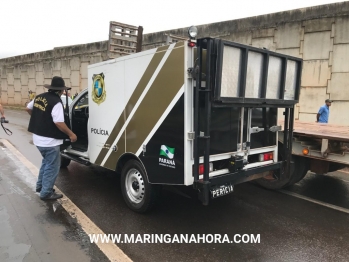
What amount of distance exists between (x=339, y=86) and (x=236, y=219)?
261 inches

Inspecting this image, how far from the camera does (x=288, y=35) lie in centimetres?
956

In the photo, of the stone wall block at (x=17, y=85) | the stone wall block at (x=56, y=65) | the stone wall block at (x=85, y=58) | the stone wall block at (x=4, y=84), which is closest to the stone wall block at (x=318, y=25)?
the stone wall block at (x=85, y=58)

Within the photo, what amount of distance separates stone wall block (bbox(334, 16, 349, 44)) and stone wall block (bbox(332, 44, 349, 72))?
0.17 m

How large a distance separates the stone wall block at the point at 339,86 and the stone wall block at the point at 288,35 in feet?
5.41

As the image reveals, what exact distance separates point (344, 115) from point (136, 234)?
7.64 metres

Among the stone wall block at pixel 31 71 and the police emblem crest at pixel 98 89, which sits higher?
the stone wall block at pixel 31 71

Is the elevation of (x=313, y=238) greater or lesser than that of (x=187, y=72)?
lesser

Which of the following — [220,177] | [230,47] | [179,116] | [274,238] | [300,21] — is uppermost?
[300,21]

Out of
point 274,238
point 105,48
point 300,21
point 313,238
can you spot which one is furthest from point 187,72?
point 105,48

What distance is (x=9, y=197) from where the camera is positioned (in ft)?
15.1

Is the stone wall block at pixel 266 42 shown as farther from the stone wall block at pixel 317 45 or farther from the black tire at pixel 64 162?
the black tire at pixel 64 162

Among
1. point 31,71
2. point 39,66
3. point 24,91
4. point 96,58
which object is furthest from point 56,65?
point 24,91

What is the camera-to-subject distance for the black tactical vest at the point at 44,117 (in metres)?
4.37

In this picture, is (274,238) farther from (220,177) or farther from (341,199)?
(341,199)
